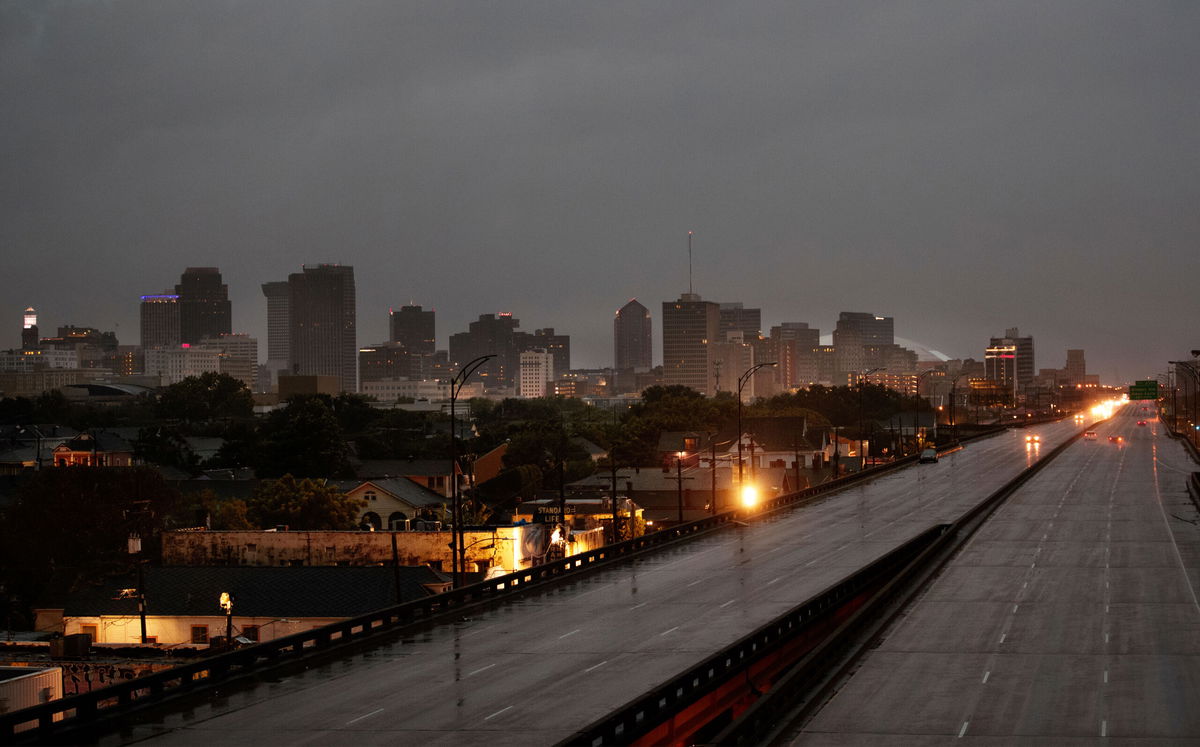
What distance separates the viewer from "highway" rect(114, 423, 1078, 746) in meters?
22.7

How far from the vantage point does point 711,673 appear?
26156mm

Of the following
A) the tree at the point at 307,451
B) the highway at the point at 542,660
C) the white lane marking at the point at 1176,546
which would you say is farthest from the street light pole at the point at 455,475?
the tree at the point at 307,451

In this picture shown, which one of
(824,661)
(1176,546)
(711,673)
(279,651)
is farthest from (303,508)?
(711,673)

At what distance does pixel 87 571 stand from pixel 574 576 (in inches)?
1141

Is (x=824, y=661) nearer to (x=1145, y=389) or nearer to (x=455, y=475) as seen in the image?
(x=455, y=475)

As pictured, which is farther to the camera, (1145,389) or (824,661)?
(1145,389)

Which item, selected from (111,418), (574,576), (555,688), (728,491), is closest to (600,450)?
(728,491)

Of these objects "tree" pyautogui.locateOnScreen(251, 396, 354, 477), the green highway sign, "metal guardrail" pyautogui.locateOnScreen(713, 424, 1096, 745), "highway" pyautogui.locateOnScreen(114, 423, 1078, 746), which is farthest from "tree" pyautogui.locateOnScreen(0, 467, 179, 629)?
the green highway sign

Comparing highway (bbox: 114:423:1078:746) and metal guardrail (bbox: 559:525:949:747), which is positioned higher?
metal guardrail (bbox: 559:525:949:747)

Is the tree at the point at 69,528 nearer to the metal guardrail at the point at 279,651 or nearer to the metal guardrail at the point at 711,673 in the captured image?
the metal guardrail at the point at 279,651

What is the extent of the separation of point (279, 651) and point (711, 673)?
34.1 feet

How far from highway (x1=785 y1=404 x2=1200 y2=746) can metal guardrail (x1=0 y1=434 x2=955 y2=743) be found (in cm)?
1216

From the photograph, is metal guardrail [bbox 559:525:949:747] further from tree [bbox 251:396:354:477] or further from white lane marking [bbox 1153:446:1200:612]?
tree [bbox 251:396:354:477]

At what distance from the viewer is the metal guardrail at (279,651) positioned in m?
22.4
